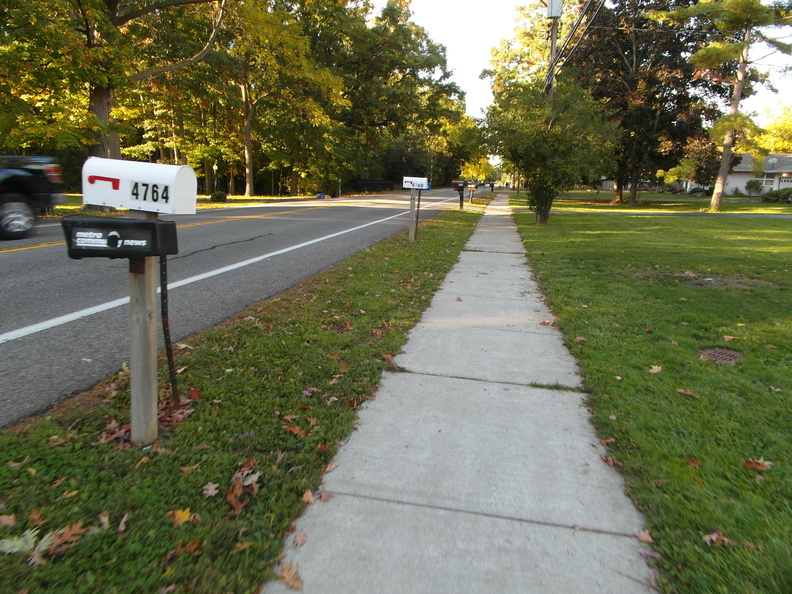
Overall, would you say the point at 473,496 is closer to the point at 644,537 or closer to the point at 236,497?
the point at 644,537

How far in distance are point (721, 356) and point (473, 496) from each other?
3.35 metres

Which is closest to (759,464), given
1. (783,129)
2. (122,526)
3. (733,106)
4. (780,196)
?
(122,526)

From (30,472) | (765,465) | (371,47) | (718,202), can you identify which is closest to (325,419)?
(30,472)

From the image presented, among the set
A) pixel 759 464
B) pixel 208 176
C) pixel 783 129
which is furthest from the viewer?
pixel 783 129

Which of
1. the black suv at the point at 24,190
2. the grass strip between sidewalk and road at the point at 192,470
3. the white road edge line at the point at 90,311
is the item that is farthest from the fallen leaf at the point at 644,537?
the black suv at the point at 24,190

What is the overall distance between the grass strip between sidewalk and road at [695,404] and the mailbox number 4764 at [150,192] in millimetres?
2693

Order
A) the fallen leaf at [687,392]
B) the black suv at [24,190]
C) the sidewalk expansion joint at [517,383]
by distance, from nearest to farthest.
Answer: the fallen leaf at [687,392] → the sidewalk expansion joint at [517,383] → the black suv at [24,190]

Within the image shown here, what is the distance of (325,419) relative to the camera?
10.7ft

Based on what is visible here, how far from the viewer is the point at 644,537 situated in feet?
7.51

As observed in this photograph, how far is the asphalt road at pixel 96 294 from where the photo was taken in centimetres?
362

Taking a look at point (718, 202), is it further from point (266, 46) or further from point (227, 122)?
point (227, 122)

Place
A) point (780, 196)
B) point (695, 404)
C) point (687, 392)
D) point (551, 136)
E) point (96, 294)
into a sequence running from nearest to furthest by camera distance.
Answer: point (695, 404), point (687, 392), point (96, 294), point (551, 136), point (780, 196)

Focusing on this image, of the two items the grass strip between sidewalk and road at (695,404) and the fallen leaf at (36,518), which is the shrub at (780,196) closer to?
the grass strip between sidewalk and road at (695,404)

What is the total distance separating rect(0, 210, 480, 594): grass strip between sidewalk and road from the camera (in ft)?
6.47
